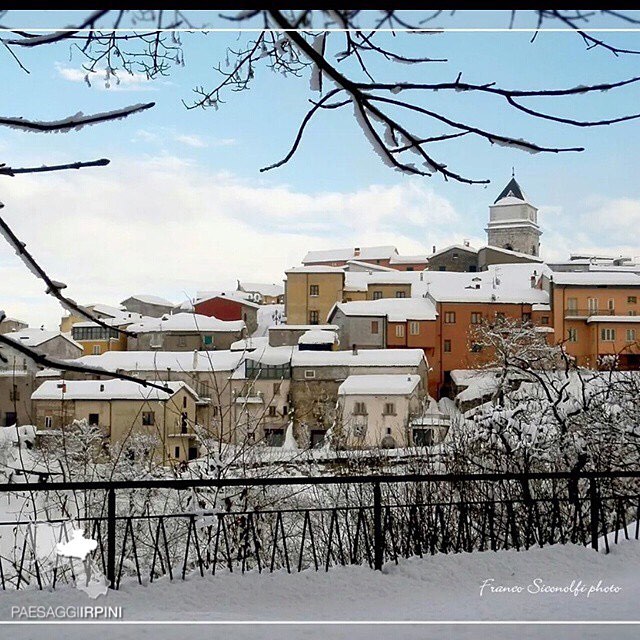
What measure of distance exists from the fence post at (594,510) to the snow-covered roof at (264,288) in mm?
1002

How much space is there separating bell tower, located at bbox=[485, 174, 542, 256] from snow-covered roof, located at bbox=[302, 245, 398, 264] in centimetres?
28

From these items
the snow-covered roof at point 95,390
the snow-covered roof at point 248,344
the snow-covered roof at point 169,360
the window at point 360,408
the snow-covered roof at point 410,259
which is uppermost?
the snow-covered roof at point 410,259

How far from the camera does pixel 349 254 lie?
1930 millimetres

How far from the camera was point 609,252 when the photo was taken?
1912mm

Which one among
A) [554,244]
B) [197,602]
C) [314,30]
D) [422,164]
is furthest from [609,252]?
[197,602]

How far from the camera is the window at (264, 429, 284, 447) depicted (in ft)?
6.91

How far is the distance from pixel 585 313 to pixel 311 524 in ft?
3.18

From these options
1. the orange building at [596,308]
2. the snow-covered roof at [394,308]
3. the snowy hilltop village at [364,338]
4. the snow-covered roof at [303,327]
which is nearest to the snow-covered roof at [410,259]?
the snowy hilltop village at [364,338]

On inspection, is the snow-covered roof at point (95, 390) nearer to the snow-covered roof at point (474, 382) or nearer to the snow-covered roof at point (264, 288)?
the snow-covered roof at point (264, 288)

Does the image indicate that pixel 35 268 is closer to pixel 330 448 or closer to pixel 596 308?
pixel 330 448

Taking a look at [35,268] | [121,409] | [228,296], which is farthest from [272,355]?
[35,268]

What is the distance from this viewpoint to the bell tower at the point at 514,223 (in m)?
1.88

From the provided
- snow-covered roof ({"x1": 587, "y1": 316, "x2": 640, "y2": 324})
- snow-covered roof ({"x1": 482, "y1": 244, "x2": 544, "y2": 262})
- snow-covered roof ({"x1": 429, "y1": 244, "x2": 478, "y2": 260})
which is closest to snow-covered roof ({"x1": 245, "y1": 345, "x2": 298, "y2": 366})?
snow-covered roof ({"x1": 429, "y1": 244, "x2": 478, "y2": 260})

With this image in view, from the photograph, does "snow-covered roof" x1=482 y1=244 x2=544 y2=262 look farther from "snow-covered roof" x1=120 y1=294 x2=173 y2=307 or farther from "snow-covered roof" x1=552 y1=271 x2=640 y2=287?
"snow-covered roof" x1=120 y1=294 x2=173 y2=307
